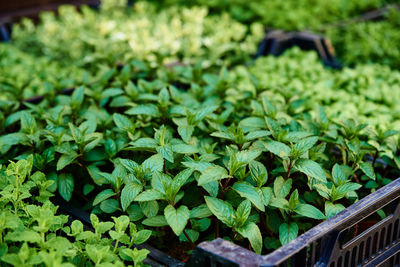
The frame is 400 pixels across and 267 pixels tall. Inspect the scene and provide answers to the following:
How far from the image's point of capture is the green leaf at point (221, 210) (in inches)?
60.7

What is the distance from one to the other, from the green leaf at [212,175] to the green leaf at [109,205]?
48 cm

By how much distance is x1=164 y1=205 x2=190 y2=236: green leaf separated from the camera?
1.49 meters

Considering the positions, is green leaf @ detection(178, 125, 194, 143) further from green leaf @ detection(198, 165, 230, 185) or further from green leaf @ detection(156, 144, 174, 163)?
green leaf @ detection(198, 165, 230, 185)

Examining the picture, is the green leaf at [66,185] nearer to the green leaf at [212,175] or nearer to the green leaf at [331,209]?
the green leaf at [212,175]

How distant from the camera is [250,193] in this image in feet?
5.22

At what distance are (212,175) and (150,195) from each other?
9.9 inches

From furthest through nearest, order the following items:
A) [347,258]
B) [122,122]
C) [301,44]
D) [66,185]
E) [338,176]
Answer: [301,44]
[122,122]
[66,185]
[338,176]
[347,258]

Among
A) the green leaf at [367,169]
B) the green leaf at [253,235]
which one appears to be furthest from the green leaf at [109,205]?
the green leaf at [367,169]

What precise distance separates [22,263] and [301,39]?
4041 millimetres

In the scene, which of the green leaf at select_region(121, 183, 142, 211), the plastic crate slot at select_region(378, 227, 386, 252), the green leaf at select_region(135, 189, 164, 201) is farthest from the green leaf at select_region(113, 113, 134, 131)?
the plastic crate slot at select_region(378, 227, 386, 252)

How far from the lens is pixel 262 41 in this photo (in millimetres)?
4750

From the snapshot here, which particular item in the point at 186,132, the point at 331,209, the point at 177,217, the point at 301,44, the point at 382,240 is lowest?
the point at 382,240

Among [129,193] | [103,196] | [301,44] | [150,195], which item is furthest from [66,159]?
[301,44]

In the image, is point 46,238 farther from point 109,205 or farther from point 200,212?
point 200,212
